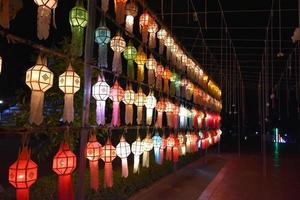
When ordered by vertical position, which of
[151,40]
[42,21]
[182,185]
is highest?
[151,40]

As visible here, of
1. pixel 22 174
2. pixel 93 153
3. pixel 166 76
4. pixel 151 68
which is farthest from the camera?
pixel 166 76

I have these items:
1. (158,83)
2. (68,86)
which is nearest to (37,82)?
(68,86)

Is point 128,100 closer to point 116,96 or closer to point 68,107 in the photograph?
point 116,96

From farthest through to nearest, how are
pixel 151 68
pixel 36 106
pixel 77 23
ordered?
pixel 151 68, pixel 77 23, pixel 36 106

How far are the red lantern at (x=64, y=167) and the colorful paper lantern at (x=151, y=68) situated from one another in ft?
9.21

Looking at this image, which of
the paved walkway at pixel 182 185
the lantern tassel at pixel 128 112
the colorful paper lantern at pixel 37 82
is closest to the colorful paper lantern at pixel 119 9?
the lantern tassel at pixel 128 112

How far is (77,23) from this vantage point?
3.70 meters

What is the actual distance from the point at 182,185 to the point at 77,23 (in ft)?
17.3

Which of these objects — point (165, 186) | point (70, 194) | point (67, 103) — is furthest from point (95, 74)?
point (165, 186)

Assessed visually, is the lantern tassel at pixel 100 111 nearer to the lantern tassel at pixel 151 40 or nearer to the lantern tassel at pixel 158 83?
the lantern tassel at pixel 151 40

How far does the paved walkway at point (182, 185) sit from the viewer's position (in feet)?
21.9

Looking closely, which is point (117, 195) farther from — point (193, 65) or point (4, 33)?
point (193, 65)

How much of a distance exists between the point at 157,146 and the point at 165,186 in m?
1.87

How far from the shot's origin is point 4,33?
8.96ft
